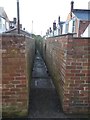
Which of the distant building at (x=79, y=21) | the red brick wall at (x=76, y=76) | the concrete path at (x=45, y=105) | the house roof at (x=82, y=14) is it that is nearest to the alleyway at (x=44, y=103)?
the concrete path at (x=45, y=105)

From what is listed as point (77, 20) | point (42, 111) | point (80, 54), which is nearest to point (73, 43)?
point (80, 54)

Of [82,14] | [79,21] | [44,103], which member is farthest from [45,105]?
[82,14]

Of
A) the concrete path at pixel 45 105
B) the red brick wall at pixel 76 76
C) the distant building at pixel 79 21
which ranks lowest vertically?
the concrete path at pixel 45 105

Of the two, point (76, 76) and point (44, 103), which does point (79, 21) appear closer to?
point (44, 103)

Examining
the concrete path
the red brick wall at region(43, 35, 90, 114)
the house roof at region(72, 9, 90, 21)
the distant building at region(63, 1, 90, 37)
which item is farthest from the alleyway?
the house roof at region(72, 9, 90, 21)

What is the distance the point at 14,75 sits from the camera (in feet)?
10.3

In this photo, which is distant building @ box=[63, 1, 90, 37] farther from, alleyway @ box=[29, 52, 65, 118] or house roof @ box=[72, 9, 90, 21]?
alleyway @ box=[29, 52, 65, 118]

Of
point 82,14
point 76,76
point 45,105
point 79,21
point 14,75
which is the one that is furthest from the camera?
point 82,14

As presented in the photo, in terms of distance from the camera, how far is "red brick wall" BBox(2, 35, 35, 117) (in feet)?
9.92

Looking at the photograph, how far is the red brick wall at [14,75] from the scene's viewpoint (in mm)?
3023

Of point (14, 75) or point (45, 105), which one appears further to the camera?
point (45, 105)

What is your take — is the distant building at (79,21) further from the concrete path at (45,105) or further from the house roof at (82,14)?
the concrete path at (45,105)

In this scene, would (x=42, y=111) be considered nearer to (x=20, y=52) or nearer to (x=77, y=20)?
(x=20, y=52)

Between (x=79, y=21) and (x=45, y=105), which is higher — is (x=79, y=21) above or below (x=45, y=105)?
above
